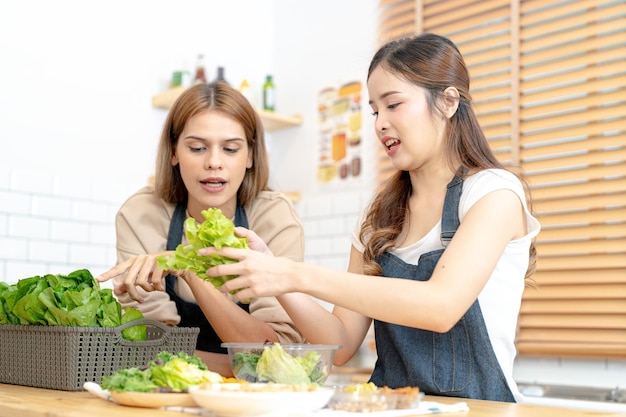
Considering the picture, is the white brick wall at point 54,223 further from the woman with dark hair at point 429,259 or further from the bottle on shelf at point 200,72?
the woman with dark hair at point 429,259

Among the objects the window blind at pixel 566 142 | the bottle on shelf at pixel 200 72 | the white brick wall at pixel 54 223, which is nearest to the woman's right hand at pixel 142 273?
the white brick wall at pixel 54 223

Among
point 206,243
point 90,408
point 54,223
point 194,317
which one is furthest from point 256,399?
point 54,223

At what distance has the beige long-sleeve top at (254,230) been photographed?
8.28ft

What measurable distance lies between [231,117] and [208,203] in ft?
0.99

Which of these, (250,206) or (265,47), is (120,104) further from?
(250,206)

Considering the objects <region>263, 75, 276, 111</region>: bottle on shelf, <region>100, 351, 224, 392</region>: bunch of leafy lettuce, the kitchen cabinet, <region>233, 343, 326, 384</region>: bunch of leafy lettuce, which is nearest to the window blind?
the kitchen cabinet

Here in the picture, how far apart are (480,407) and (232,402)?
1.84ft

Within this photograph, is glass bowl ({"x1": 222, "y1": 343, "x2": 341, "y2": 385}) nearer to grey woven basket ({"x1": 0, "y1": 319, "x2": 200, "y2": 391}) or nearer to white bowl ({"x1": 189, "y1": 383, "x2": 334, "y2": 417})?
white bowl ({"x1": 189, "y1": 383, "x2": 334, "y2": 417})

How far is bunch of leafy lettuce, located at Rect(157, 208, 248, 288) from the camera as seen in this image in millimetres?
1721

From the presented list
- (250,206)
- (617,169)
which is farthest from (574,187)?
(250,206)

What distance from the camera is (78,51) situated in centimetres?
445

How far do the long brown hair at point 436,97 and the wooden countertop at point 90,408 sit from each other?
1.88ft

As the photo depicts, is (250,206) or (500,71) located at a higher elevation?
(500,71)

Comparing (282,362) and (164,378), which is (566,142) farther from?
A: (164,378)
